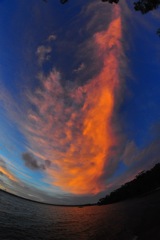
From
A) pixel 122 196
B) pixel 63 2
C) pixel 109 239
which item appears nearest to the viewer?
pixel 63 2

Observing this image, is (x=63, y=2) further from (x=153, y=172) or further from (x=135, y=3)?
(x=153, y=172)

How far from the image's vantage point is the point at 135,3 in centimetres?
2270

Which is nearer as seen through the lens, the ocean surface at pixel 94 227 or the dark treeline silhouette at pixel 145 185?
the ocean surface at pixel 94 227

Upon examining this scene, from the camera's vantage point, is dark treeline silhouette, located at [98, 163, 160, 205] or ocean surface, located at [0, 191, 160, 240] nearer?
ocean surface, located at [0, 191, 160, 240]

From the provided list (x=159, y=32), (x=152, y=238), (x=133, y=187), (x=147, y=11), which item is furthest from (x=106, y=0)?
(x=133, y=187)

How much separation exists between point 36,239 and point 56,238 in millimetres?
3205

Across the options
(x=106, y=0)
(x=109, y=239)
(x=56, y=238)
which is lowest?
(x=109, y=239)

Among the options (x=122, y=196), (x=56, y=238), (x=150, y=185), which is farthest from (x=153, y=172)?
(x=56, y=238)

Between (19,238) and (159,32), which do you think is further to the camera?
(19,238)

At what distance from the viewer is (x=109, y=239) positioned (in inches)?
1074

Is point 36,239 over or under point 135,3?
under

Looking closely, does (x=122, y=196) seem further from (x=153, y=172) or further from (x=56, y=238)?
(x=56, y=238)

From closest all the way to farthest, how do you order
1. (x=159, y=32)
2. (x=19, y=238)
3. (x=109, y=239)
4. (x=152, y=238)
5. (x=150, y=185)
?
1. (x=152, y=238)
2. (x=159, y=32)
3. (x=109, y=239)
4. (x=19, y=238)
5. (x=150, y=185)

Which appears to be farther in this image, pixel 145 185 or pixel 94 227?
pixel 145 185
